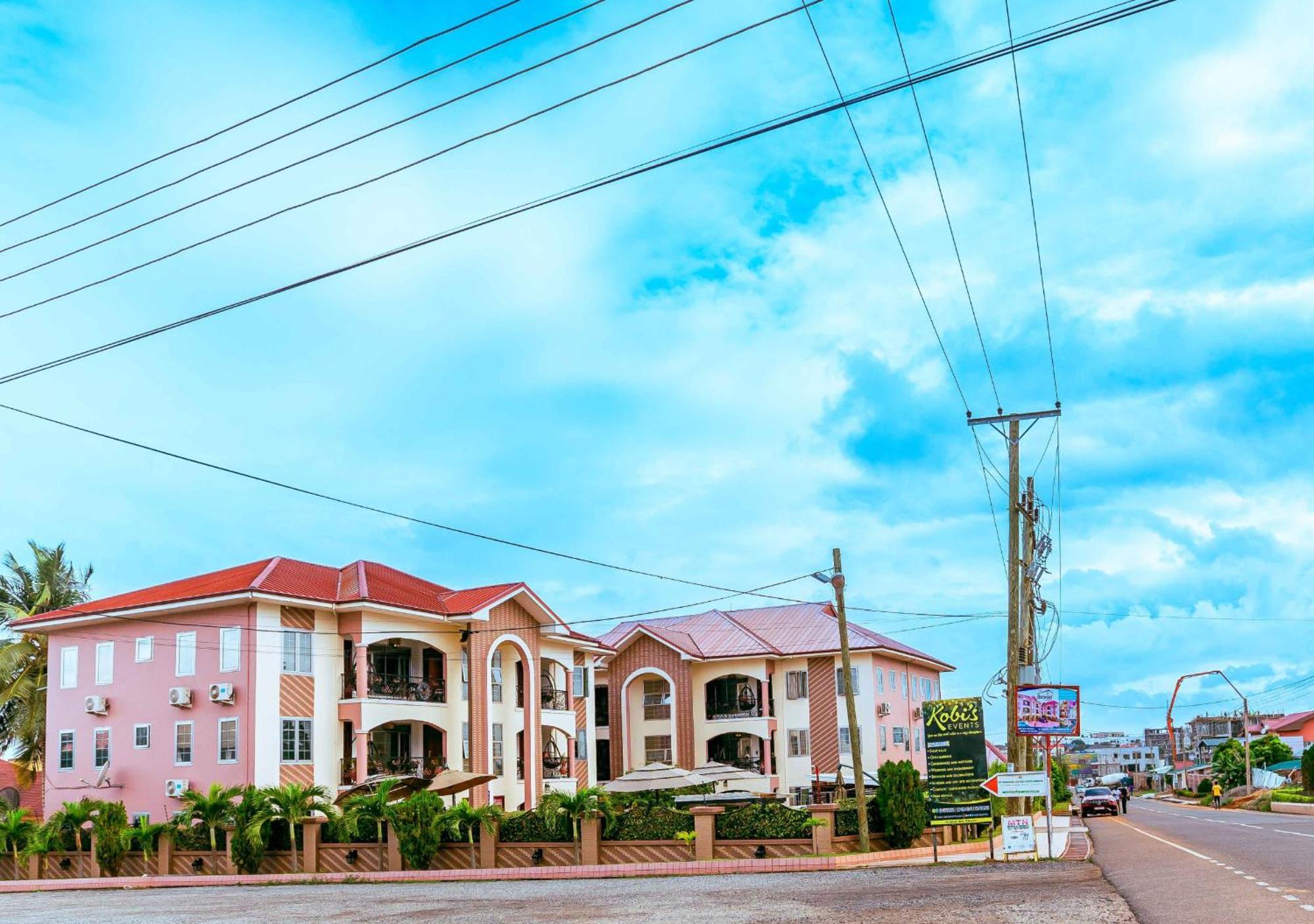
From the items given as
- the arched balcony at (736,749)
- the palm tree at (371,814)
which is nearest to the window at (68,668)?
the palm tree at (371,814)

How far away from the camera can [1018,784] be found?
2569 centimetres

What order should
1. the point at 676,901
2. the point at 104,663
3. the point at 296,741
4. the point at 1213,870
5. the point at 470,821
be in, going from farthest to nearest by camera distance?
1. the point at 104,663
2. the point at 296,741
3. the point at 470,821
4. the point at 1213,870
5. the point at 676,901

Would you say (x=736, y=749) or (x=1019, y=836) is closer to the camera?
(x=1019, y=836)

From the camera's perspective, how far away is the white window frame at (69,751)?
1577 inches

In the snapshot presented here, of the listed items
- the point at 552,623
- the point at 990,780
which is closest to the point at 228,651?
the point at 552,623

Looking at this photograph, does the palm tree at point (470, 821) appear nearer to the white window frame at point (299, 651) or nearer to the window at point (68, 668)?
the white window frame at point (299, 651)

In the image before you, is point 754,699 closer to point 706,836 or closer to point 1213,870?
point 706,836

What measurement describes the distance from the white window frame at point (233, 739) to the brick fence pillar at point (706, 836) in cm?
1492

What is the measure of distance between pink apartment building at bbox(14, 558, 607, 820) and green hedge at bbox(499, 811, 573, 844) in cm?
913

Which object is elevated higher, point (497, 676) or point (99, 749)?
point (497, 676)

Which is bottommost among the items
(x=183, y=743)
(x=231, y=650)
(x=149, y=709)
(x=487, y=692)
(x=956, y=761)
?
(x=956, y=761)

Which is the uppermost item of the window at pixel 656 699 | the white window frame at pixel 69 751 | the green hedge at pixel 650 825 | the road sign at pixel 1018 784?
the window at pixel 656 699

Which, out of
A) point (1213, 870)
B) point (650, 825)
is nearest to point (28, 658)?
point (650, 825)

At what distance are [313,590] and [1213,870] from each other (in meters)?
27.2
